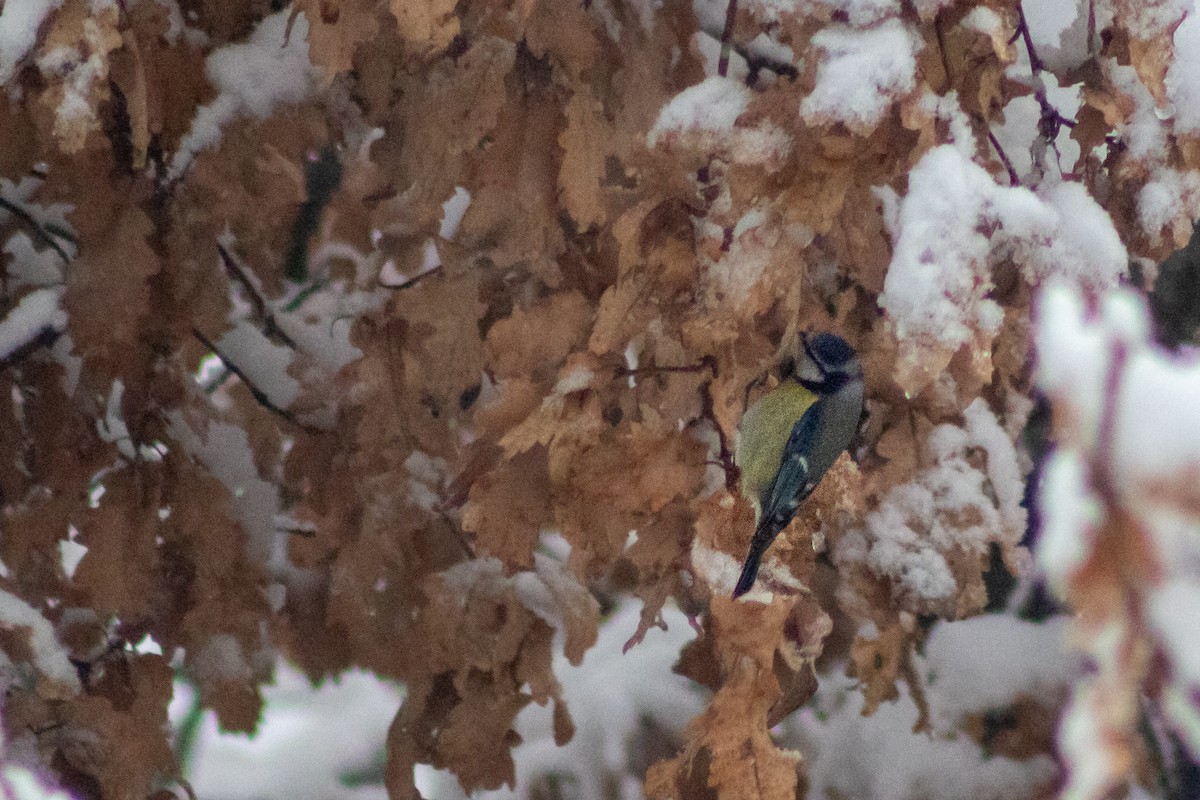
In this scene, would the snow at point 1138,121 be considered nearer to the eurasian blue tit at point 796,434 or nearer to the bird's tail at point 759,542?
the eurasian blue tit at point 796,434

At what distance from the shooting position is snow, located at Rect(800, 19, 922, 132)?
625mm

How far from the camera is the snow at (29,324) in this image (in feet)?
3.94

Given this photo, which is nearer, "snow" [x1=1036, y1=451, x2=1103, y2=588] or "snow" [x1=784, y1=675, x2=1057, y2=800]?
"snow" [x1=1036, y1=451, x2=1103, y2=588]

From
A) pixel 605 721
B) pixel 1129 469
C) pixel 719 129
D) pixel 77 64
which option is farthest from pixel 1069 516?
pixel 605 721

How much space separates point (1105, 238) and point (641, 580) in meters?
0.57

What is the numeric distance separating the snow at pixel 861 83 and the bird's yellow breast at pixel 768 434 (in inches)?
9.5

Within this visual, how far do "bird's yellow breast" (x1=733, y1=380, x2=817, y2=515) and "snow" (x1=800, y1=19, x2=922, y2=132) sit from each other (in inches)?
9.5

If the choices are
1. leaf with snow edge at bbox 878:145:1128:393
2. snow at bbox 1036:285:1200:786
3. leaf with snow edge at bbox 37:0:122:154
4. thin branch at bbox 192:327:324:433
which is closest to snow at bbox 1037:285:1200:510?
snow at bbox 1036:285:1200:786

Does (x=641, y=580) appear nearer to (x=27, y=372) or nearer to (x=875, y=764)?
(x=27, y=372)

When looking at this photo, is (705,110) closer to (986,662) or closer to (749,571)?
(749,571)

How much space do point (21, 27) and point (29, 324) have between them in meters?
0.44

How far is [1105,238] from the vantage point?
65 centimetres

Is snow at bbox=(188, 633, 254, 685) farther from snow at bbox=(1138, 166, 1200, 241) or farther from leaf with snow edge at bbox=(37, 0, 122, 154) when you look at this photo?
snow at bbox=(1138, 166, 1200, 241)

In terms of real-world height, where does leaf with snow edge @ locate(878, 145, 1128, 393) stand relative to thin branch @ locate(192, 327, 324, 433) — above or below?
below
